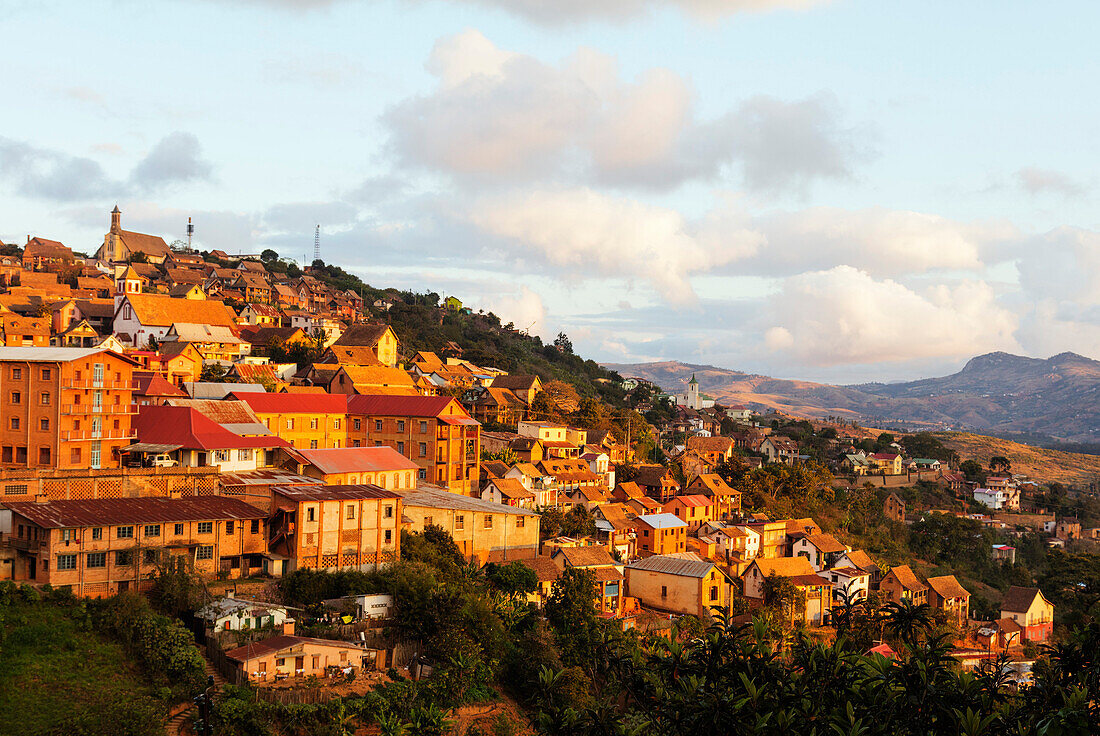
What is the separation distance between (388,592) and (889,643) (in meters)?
26.4

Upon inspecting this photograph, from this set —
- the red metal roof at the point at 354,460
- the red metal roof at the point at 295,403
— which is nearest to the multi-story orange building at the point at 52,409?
the red metal roof at the point at 354,460

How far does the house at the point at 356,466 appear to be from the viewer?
3591cm

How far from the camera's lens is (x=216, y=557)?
28500mm

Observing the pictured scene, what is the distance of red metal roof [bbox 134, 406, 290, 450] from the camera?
34531mm

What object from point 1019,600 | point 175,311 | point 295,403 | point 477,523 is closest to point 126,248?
point 175,311

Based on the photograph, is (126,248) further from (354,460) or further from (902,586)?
(902,586)

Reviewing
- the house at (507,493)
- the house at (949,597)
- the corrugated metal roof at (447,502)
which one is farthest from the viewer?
the house at (949,597)

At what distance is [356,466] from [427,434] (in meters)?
8.21

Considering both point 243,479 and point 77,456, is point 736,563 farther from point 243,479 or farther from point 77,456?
point 77,456

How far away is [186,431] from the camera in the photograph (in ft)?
114

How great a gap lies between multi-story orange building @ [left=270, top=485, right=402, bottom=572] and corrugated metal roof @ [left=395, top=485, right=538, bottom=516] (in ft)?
11.8

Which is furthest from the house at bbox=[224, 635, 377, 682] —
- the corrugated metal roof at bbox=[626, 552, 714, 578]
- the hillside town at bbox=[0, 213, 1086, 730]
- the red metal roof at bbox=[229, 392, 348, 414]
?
the corrugated metal roof at bbox=[626, 552, 714, 578]

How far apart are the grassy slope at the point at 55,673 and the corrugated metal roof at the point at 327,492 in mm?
8258

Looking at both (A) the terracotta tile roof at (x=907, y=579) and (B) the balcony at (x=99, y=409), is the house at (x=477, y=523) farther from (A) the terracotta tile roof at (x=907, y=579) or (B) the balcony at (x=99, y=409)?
(A) the terracotta tile roof at (x=907, y=579)
